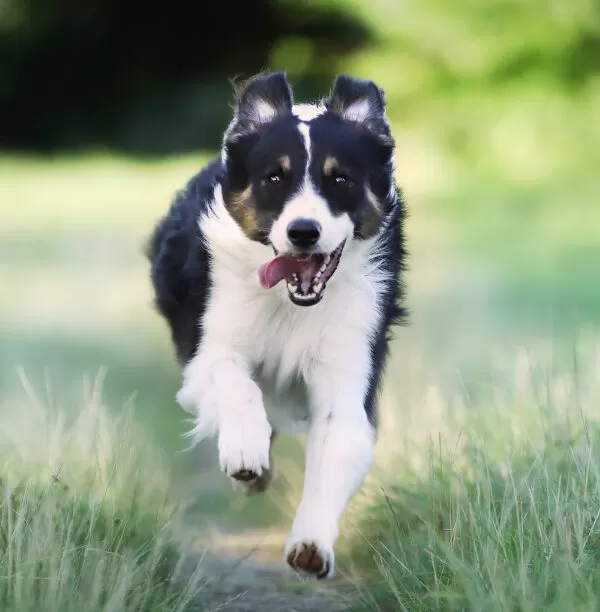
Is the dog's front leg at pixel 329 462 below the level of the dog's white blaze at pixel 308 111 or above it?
below

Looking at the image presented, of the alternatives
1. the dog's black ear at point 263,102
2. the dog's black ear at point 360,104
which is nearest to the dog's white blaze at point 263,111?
the dog's black ear at point 263,102

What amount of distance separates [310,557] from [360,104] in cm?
201

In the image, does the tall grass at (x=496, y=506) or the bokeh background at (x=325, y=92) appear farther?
the bokeh background at (x=325, y=92)

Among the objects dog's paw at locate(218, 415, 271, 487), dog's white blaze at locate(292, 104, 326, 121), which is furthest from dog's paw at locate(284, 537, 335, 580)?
dog's white blaze at locate(292, 104, 326, 121)

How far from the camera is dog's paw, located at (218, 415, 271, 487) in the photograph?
14.0 feet

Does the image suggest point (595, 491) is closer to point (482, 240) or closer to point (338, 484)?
point (338, 484)

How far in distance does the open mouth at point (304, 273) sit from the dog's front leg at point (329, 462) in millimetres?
443

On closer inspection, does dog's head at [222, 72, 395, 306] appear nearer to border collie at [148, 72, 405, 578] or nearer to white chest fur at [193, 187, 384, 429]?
border collie at [148, 72, 405, 578]

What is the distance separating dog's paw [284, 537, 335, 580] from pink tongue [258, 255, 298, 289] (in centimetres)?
108

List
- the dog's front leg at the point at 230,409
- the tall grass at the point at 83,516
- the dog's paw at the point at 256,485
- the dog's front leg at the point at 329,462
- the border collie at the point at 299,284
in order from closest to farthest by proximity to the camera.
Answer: the tall grass at the point at 83,516, the dog's front leg at the point at 329,462, the dog's front leg at the point at 230,409, the border collie at the point at 299,284, the dog's paw at the point at 256,485

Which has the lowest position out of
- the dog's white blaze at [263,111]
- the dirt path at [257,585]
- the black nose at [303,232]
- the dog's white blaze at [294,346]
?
the dirt path at [257,585]

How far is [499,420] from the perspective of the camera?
5.73 m

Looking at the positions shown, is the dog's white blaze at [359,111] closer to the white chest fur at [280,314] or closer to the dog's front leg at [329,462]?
the white chest fur at [280,314]

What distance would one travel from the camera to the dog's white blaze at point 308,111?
499cm
